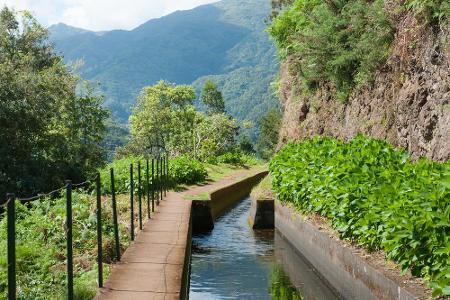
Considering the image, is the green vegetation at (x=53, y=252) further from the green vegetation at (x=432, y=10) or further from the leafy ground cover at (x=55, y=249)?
the green vegetation at (x=432, y=10)

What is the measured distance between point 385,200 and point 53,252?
486cm

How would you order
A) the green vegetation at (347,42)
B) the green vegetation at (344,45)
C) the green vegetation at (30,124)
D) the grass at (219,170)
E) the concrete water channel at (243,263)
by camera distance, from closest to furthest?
the concrete water channel at (243,263) < the green vegetation at (347,42) < the green vegetation at (344,45) < the green vegetation at (30,124) < the grass at (219,170)

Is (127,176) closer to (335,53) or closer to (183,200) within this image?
(183,200)

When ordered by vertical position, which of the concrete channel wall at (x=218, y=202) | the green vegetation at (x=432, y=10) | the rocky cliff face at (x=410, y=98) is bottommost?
the concrete channel wall at (x=218, y=202)

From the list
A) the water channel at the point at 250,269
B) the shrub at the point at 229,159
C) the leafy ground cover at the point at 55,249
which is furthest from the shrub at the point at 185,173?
the shrub at the point at 229,159

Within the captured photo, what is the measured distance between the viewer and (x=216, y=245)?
14.4 m

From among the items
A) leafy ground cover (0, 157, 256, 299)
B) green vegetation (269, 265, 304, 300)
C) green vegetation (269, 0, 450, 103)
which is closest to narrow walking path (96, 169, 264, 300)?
leafy ground cover (0, 157, 256, 299)

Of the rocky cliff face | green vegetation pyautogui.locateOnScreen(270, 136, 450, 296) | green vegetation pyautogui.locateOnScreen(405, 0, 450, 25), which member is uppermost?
green vegetation pyautogui.locateOnScreen(405, 0, 450, 25)

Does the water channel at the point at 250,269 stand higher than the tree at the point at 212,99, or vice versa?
the tree at the point at 212,99

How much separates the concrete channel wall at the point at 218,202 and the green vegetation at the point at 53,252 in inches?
190

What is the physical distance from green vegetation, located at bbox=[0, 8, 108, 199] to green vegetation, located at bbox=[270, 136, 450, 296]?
11986 millimetres

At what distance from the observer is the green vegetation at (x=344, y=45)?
586 inches

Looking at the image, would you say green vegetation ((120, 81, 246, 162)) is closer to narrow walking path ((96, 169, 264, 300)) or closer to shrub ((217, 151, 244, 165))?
shrub ((217, 151, 244, 165))

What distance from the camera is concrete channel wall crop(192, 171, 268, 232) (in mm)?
16438
